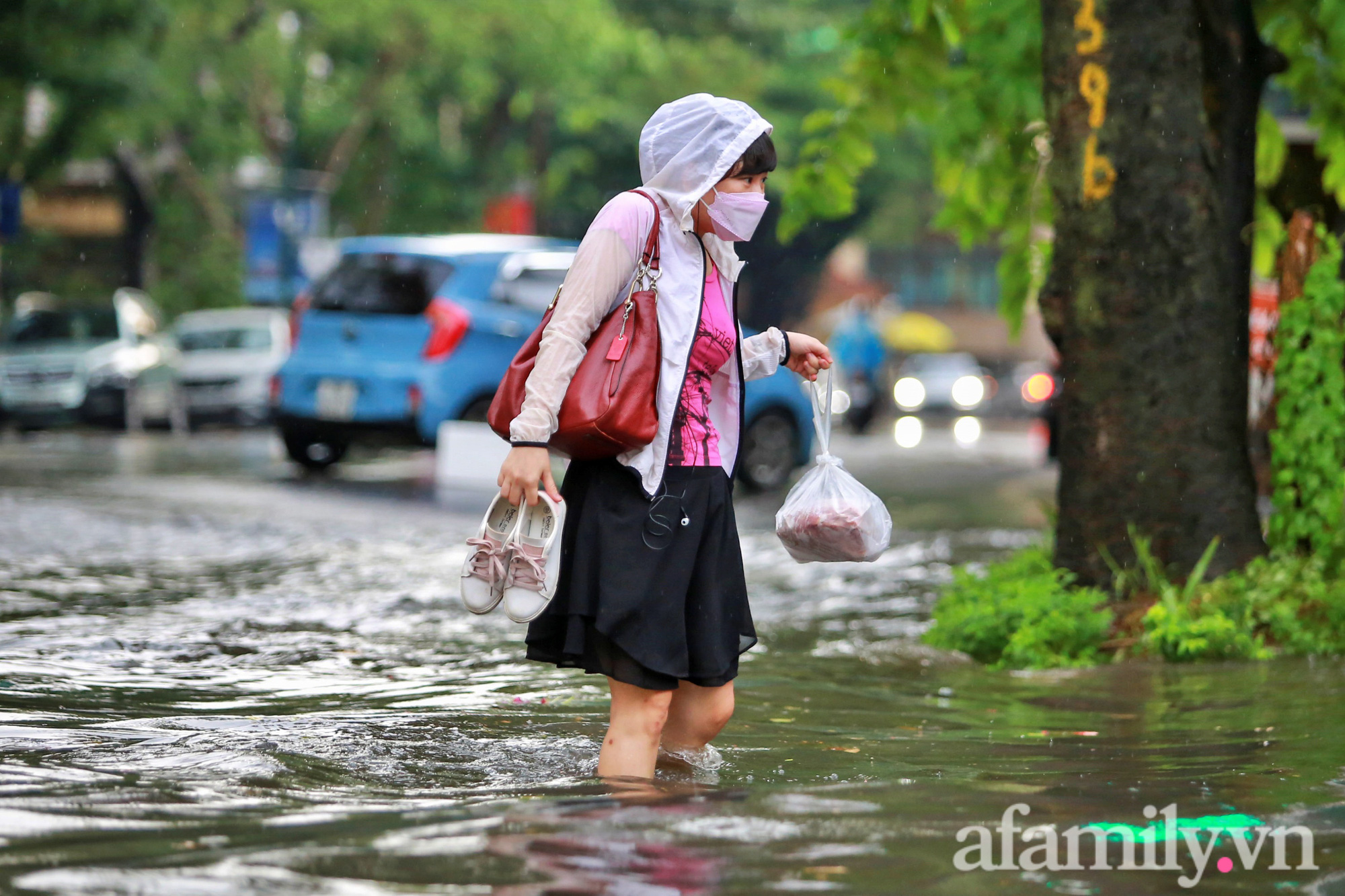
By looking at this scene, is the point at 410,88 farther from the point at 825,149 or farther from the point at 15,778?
the point at 15,778

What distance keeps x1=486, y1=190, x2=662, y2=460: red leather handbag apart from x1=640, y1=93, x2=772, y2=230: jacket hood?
7cm

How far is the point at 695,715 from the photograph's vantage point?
165 inches

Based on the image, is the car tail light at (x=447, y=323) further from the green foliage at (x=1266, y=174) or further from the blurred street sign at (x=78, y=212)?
the blurred street sign at (x=78, y=212)

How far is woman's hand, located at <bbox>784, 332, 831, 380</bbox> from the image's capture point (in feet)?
14.4

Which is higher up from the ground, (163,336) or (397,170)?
(397,170)

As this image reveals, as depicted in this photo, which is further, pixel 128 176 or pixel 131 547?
pixel 128 176

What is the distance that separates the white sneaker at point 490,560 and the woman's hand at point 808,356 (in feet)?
3.04

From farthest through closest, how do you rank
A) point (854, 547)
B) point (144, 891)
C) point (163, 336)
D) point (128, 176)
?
point (128, 176)
point (163, 336)
point (854, 547)
point (144, 891)

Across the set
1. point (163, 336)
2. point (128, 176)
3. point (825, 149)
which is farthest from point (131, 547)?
point (128, 176)

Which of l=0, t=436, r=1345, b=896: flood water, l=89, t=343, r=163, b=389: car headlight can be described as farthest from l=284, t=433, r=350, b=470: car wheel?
l=89, t=343, r=163, b=389: car headlight

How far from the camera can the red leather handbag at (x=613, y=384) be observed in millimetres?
3744

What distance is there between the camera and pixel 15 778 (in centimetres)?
403

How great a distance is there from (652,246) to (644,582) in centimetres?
74

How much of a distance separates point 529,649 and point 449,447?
9069mm
